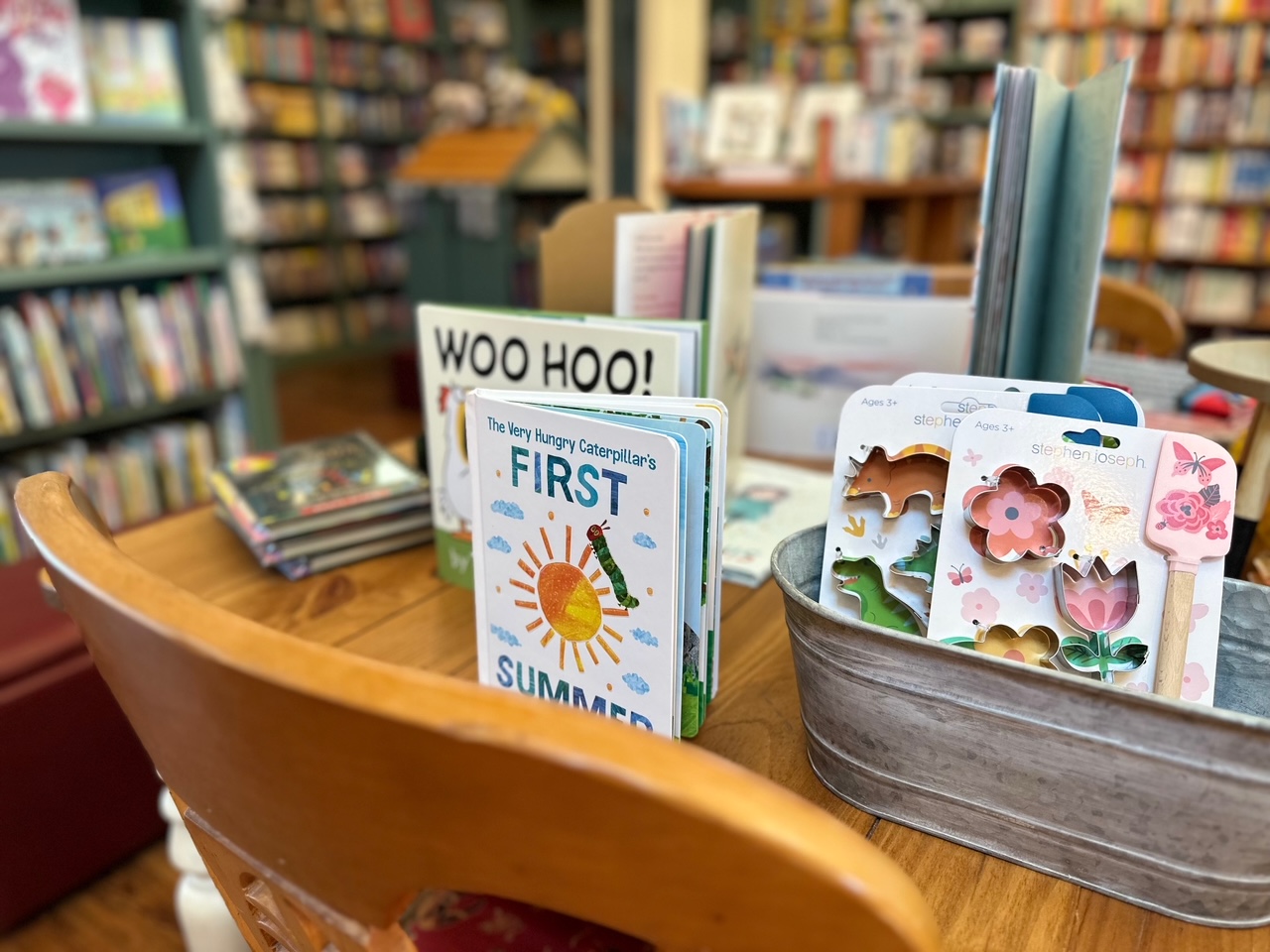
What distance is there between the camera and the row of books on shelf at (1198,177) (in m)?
3.97

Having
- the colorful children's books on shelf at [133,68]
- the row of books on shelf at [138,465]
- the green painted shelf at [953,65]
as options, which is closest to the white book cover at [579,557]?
the row of books on shelf at [138,465]

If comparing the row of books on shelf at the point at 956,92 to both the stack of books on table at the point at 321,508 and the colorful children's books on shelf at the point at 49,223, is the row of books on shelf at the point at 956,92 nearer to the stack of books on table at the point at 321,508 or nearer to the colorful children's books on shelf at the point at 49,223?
the colorful children's books on shelf at the point at 49,223

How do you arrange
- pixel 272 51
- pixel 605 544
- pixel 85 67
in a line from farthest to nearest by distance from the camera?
pixel 272 51, pixel 85 67, pixel 605 544

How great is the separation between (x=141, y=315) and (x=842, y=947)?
8.17 ft

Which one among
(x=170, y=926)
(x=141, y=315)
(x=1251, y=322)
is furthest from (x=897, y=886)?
(x=1251, y=322)

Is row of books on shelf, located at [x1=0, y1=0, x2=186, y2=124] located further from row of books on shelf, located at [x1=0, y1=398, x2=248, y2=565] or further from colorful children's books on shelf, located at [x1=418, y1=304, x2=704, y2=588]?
colorful children's books on shelf, located at [x1=418, y1=304, x2=704, y2=588]

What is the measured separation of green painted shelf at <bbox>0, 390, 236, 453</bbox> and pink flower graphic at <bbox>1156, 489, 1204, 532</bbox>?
2.46 m

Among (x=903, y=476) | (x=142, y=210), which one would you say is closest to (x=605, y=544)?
(x=903, y=476)

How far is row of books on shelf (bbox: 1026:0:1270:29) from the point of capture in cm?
380

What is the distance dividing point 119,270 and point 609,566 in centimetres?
214

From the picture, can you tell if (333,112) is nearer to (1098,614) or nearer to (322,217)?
(322,217)

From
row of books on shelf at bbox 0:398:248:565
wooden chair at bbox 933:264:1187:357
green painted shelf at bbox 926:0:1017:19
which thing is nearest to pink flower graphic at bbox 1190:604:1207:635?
wooden chair at bbox 933:264:1187:357

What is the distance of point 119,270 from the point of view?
7.20 feet

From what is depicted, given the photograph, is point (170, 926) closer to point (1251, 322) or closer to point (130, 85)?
point (130, 85)
